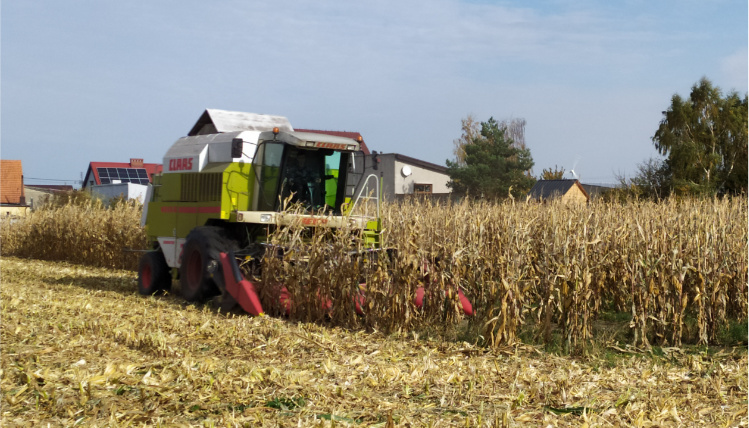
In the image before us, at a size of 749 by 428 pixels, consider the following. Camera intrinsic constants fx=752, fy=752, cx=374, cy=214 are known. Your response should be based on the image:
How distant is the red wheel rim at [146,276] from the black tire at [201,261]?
190 cm

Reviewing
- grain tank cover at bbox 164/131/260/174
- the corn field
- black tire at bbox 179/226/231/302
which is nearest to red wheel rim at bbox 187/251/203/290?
black tire at bbox 179/226/231/302

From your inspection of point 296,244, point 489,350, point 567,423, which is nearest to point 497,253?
point 489,350

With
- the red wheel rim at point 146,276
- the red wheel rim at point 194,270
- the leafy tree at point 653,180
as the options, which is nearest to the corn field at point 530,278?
the red wheel rim at point 194,270

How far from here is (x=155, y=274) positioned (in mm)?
13352

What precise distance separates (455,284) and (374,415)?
402 cm

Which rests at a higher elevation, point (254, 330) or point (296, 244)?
point (296, 244)

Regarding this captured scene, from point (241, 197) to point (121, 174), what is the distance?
168 ft

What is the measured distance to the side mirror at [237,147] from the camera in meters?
11.4

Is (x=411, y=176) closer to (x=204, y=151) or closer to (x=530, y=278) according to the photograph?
(x=204, y=151)

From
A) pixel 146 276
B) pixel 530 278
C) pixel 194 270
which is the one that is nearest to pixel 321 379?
pixel 530 278

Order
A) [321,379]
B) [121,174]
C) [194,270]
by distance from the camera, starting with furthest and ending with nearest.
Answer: [121,174] < [194,270] < [321,379]

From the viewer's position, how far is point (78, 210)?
78.5 ft

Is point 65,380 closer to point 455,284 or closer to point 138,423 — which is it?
point 138,423

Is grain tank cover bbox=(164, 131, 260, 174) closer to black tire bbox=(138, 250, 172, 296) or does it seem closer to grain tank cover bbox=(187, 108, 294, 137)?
grain tank cover bbox=(187, 108, 294, 137)
